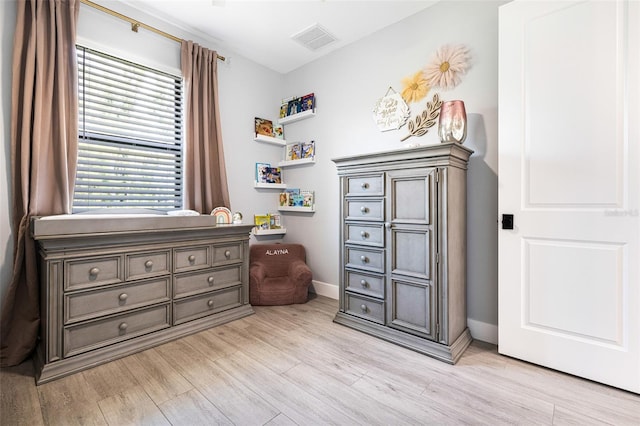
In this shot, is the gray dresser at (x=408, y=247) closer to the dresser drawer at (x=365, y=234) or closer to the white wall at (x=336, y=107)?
the dresser drawer at (x=365, y=234)

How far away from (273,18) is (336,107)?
1012mm

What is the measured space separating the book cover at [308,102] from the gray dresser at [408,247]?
1221mm

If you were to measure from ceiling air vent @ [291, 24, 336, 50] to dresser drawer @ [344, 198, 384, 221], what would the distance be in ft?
5.66

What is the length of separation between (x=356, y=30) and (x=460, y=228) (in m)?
2.12

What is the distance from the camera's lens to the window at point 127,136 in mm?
2260

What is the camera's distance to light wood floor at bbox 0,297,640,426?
4.40ft

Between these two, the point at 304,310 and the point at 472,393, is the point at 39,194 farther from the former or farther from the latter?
the point at 472,393

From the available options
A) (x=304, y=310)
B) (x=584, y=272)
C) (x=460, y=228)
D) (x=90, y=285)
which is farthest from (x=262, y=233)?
(x=584, y=272)

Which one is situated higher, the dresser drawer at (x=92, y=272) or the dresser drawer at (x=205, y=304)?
the dresser drawer at (x=92, y=272)

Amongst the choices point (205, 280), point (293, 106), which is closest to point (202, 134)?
point (293, 106)

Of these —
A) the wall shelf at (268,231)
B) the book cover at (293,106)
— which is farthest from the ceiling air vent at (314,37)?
the wall shelf at (268,231)

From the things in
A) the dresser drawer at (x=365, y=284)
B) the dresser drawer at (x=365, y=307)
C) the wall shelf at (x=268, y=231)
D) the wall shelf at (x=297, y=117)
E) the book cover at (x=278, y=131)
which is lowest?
the dresser drawer at (x=365, y=307)

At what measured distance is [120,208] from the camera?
240 cm

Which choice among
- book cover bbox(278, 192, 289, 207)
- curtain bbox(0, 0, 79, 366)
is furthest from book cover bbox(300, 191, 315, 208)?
curtain bbox(0, 0, 79, 366)
